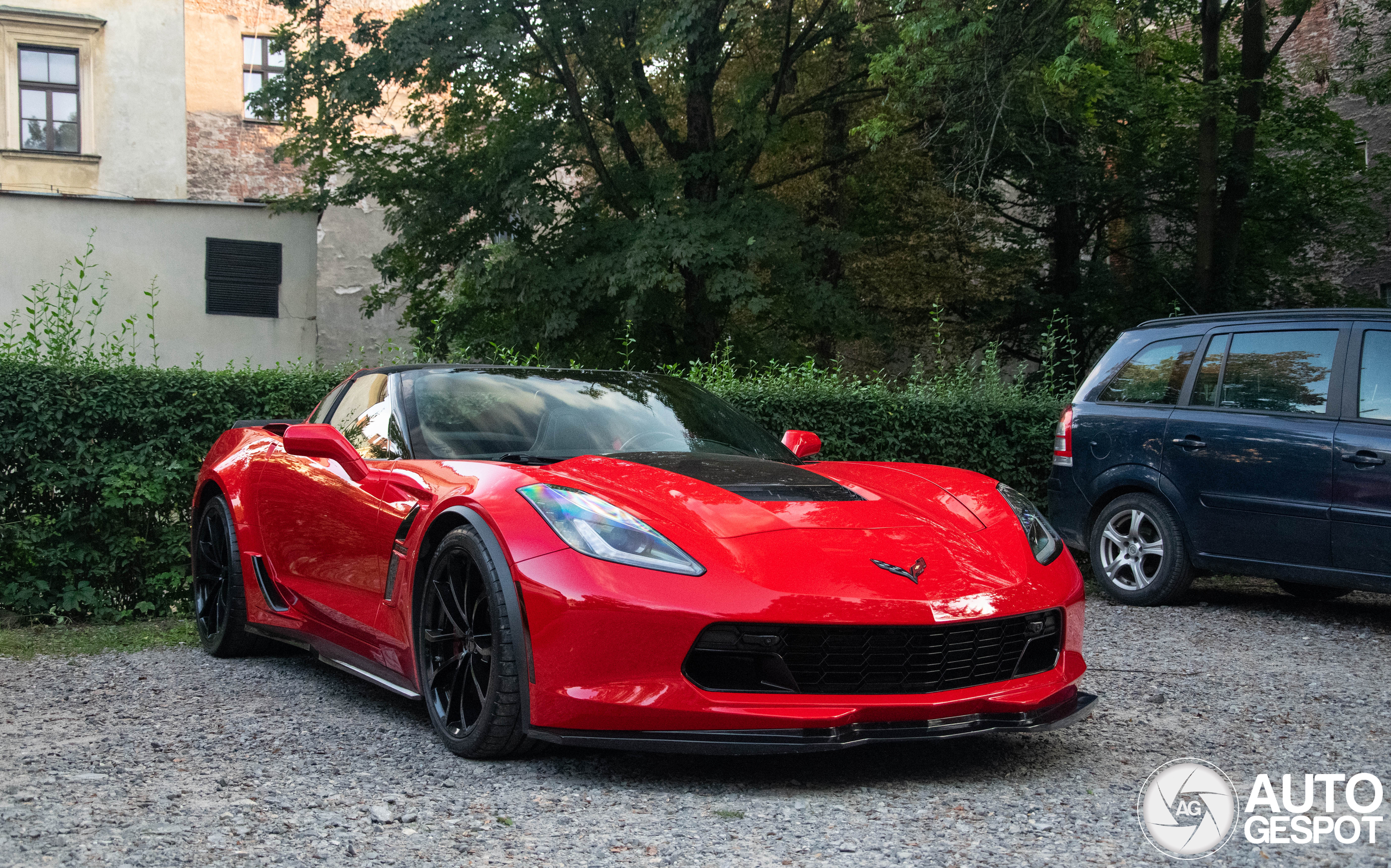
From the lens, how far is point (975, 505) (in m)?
4.32

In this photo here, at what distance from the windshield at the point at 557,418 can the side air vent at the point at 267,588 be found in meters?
1.14

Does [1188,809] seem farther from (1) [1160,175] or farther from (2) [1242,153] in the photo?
(1) [1160,175]

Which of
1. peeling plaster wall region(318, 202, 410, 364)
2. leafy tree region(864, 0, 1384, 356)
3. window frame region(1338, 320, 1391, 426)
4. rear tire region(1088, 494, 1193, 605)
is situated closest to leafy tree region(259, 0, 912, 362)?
leafy tree region(864, 0, 1384, 356)

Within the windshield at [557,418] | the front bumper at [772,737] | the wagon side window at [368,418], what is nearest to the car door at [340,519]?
the wagon side window at [368,418]

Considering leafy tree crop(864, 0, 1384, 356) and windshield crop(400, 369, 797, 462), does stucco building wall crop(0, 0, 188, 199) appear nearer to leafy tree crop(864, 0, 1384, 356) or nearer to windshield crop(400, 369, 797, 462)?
leafy tree crop(864, 0, 1384, 356)

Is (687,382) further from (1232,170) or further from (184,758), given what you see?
(1232,170)

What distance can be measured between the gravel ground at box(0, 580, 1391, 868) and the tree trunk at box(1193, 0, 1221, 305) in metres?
12.8

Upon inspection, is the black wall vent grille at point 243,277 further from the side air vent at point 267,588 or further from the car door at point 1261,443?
the car door at point 1261,443

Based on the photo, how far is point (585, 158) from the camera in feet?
57.2

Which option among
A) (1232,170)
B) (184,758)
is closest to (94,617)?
(184,758)

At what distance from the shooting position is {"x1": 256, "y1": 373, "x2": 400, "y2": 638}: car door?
441 cm

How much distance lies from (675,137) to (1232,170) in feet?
26.6

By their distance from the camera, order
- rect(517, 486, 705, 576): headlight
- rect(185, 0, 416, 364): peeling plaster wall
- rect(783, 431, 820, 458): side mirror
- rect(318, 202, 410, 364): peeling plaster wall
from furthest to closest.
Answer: rect(185, 0, 416, 364): peeling plaster wall
rect(318, 202, 410, 364): peeling plaster wall
rect(783, 431, 820, 458): side mirror
rect(517, 486, 705, 576): headlight

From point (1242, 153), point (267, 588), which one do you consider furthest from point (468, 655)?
point (1242, 153)
